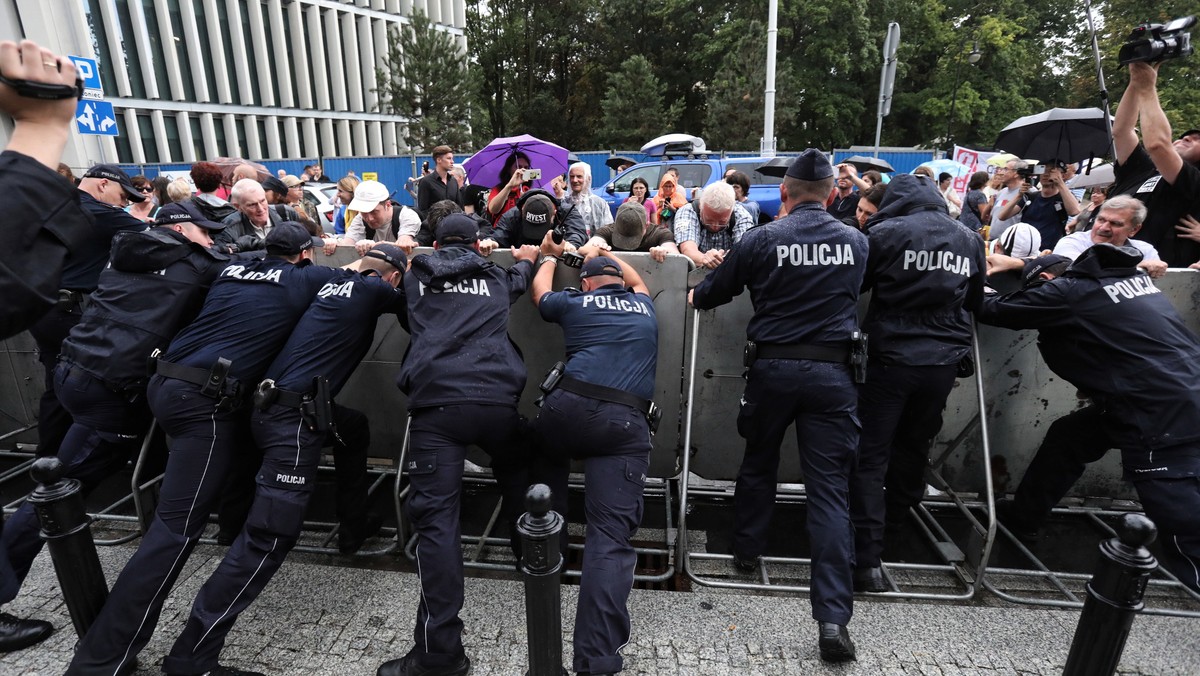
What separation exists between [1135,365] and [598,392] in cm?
270

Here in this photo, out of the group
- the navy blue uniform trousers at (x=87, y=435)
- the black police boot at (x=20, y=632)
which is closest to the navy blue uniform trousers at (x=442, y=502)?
the navy blue uniform trousers at (x=87, y=435)

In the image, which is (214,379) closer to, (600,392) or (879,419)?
(600,392)

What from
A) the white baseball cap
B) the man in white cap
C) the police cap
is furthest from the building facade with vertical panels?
the police cap

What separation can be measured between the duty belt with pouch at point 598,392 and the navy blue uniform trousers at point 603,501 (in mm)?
26

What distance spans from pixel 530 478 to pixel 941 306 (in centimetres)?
245

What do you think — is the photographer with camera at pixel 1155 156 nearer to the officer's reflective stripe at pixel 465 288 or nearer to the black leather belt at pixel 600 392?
the black leather belt at pixel 600 392

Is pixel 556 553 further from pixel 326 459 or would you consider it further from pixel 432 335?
pixel 326 459

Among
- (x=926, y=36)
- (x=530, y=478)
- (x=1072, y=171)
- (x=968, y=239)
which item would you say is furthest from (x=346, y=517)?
(x=926, y=36)

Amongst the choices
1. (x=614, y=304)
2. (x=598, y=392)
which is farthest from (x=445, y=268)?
(x=598, y=392)

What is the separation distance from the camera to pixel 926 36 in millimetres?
28375

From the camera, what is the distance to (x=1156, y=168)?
4.05 meters

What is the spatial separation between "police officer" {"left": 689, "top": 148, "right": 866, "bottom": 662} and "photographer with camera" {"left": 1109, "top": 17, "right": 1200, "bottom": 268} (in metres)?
2.07

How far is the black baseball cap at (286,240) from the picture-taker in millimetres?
3402

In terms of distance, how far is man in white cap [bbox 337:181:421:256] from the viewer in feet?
16.4
